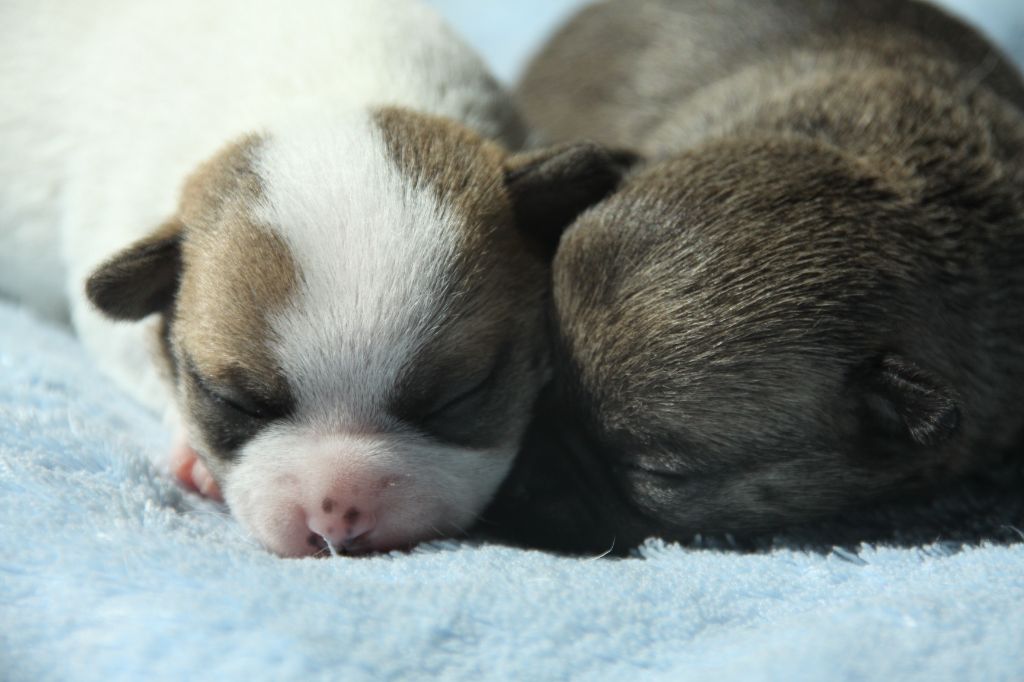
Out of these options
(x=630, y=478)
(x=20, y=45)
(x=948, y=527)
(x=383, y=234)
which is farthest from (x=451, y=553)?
(x=20, y=45)

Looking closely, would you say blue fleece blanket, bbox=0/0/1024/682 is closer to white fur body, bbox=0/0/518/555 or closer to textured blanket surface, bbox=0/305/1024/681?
textured blanket surface, bbox=0/305/1024/681

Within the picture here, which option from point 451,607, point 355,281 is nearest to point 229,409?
point 355,281

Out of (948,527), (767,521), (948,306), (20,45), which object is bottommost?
(20,45)

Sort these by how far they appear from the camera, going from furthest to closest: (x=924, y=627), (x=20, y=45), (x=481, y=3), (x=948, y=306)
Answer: (x=481, y=3), (x=20, y=45), (x=948, y=306), (x=924, y=627)

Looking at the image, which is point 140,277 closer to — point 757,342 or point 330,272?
point 330,272

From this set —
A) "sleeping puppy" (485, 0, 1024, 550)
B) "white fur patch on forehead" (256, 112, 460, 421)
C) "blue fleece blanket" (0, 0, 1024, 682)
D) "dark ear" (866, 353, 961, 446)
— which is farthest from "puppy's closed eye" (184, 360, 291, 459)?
"dark ear" (866, 353, 961, 446)

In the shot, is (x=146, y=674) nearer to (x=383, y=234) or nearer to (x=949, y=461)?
(x=383, y=234)
